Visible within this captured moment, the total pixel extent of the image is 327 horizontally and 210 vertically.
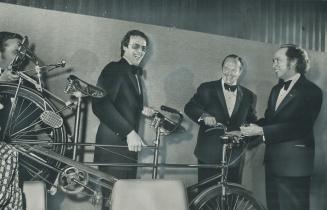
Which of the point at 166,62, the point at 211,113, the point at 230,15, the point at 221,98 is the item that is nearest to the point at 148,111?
the point at 166,62

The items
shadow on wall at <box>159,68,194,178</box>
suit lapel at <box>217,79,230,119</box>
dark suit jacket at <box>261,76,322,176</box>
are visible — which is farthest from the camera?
dark suit jacket at <box>261,76,322,176</box>

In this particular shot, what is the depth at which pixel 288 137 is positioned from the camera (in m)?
3.66

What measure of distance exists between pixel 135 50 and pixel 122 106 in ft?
1.67

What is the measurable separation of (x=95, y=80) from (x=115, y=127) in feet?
1.42

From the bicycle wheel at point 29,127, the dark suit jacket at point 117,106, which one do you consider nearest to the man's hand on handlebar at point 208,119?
the dark suit jacket at point 117,106

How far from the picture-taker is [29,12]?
3.09 meters

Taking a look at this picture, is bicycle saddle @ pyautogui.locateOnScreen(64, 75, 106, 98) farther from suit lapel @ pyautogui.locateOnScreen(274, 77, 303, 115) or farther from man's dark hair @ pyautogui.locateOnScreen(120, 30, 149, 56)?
suit lapel @ pyautogui.locateOnScreen(274, 77, 303, 115)

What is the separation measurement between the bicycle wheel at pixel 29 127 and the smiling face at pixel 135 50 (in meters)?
0.80

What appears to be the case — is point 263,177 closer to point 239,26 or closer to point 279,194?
point 279,194

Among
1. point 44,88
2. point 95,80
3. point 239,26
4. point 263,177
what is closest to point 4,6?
point 44,88

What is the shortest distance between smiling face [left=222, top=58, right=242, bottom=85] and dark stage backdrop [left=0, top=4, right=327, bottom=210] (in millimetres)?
70

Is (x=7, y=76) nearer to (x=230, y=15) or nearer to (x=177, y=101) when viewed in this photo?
(x=177, y=101)

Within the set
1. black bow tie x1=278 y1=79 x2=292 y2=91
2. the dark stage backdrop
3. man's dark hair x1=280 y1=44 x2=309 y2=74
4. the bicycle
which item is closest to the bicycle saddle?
the bicycle

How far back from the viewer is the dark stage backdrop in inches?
122
